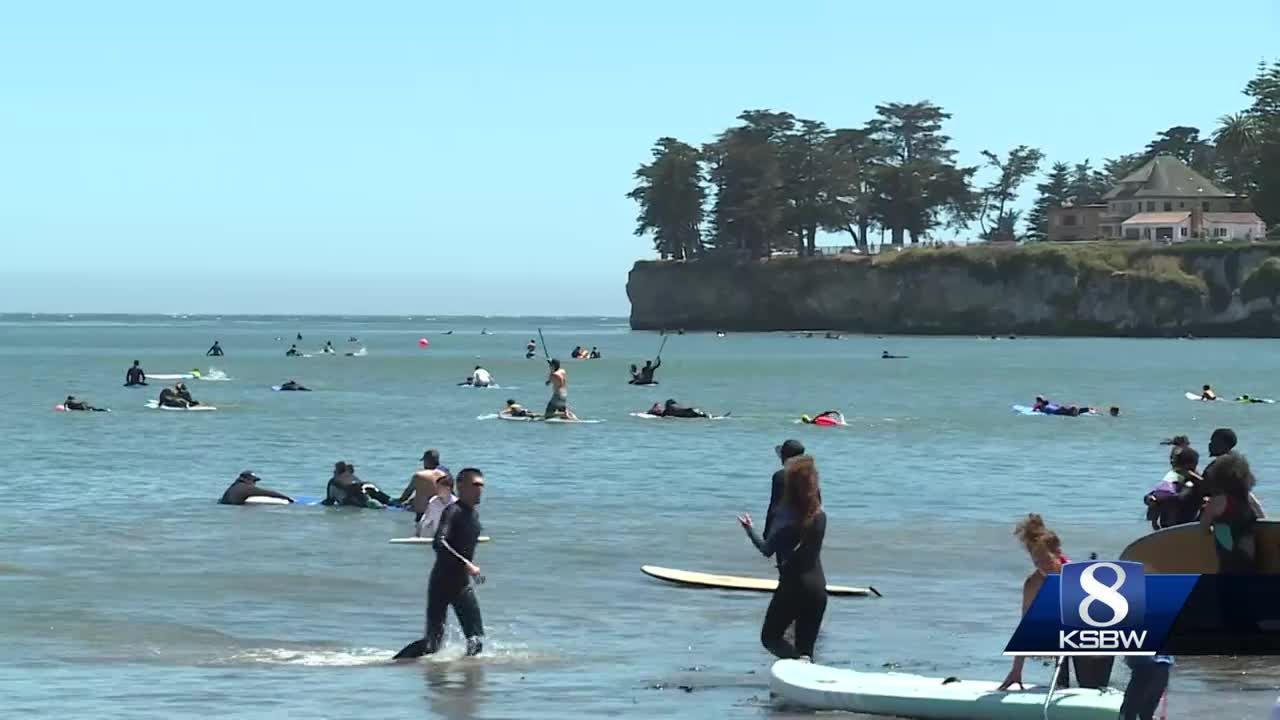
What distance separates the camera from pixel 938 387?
86562mm

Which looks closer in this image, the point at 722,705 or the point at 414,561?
the point at 722,705

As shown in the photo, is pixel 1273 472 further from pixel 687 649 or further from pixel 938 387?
pixel 938 387

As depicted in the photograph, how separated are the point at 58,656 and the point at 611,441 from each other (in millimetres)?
32994

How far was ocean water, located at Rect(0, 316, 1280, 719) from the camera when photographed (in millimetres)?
16469

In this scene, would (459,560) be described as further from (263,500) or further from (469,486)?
(263,500)

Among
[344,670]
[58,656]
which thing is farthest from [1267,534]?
[58,656]

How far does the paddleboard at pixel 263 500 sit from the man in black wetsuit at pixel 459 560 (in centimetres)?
1639

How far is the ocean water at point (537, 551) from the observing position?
1647 centimetres

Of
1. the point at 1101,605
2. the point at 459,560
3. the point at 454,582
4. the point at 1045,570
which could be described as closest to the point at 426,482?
the point at 454,582

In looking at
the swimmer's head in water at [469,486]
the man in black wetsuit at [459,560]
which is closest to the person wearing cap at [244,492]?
the man in black wetsuit at [459,560]

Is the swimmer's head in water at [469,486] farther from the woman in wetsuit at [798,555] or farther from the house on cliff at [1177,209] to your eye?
the house on cliff at [1177,209]

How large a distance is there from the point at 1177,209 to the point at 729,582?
177m

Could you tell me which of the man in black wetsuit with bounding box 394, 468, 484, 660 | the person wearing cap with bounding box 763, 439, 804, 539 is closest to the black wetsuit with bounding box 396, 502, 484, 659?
the man in black wetsuit with bounding box 394, 468, 484, 660

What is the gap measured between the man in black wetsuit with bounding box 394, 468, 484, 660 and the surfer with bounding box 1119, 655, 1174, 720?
5824mm
